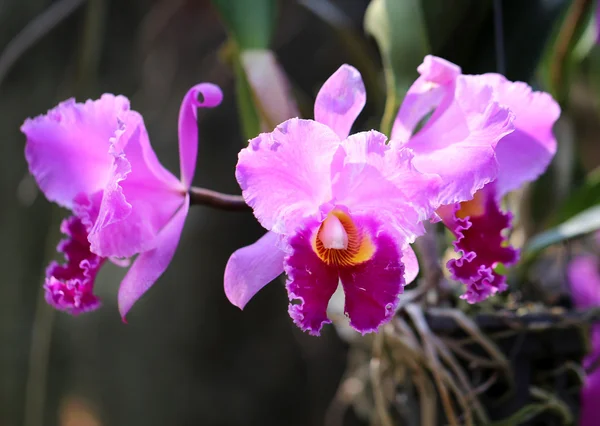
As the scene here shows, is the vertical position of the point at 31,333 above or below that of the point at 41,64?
below

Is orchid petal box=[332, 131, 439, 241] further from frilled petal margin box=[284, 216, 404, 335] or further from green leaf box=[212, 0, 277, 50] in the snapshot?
green leaf box=[212, 0, 277, 50]

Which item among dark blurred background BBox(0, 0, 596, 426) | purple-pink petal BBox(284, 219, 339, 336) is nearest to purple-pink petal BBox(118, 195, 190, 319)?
purple-pink petal BBox(284, 219, 339, 336)

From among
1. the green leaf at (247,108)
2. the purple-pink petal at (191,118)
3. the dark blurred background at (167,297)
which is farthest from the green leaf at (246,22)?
the dark blurred background at (167,297)

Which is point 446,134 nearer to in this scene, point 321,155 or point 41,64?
point 321,155

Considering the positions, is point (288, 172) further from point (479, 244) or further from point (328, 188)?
point (479, 244)

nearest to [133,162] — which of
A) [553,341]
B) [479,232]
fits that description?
[479,232]

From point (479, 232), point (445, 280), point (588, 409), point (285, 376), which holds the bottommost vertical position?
point (285, 376)
